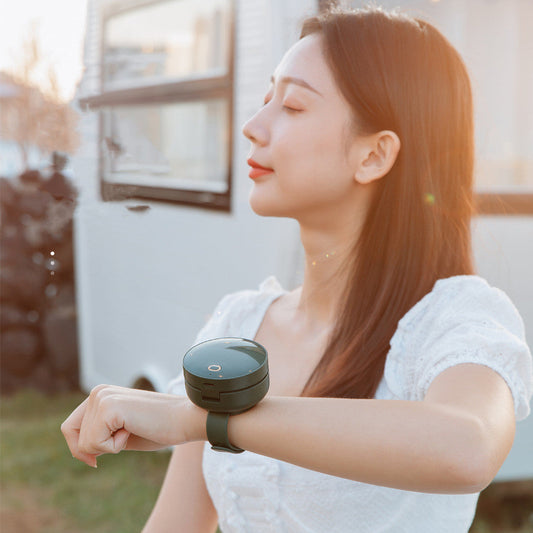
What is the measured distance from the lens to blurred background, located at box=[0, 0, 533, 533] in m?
2.10

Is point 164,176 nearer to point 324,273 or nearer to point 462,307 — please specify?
point 324,273

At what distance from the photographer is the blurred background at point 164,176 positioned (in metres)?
2.10

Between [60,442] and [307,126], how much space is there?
3.68 m

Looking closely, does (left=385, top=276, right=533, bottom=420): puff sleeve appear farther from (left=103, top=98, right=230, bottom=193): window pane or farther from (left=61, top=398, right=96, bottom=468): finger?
(left=103, top=98, right=230, bottom=193): window pane

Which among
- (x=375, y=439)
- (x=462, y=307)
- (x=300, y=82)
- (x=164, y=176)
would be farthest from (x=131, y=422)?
(x=164, y=176)

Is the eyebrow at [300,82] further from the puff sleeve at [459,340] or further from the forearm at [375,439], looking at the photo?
the forearm at [375,439]

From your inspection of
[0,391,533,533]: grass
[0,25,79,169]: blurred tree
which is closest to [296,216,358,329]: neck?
[0,25,79,169]: blurred tree

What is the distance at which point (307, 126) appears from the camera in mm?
1190

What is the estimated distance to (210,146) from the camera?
2.87 metres

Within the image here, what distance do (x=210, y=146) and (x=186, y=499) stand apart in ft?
5.81

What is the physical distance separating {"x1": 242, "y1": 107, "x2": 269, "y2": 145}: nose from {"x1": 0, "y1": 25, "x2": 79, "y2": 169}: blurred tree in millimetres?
683

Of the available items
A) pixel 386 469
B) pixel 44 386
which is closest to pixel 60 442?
pixel 44 386

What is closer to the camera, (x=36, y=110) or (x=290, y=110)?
(x=290, y=110)

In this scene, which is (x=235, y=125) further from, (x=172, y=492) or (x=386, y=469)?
(x=386, y=469)
